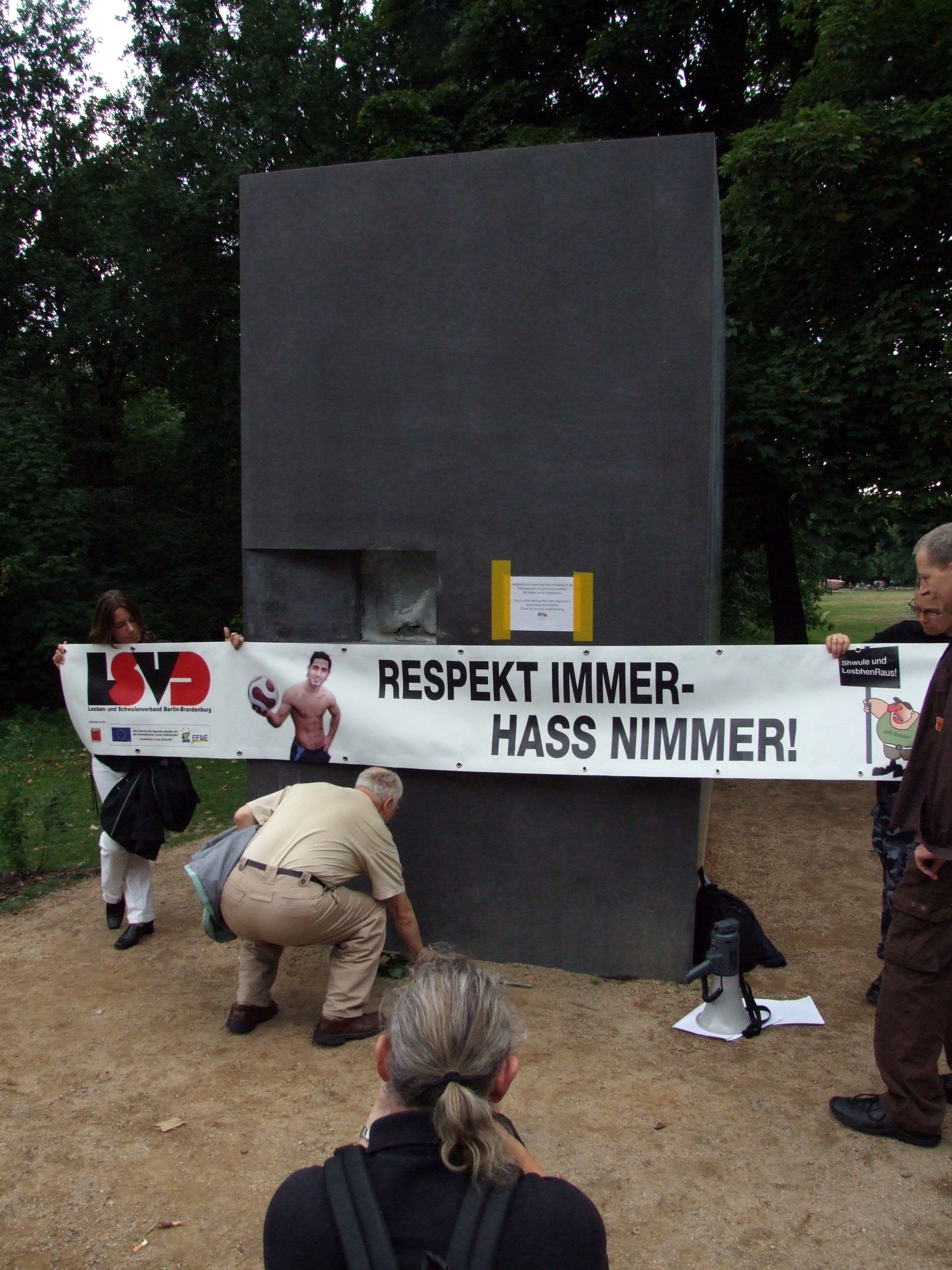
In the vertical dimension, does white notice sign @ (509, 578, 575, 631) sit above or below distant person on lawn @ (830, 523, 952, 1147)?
above

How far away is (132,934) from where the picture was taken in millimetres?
5898

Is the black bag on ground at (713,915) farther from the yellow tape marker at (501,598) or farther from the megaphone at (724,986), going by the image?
the yellow tape marker at (501,598)

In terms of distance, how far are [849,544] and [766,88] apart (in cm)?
769

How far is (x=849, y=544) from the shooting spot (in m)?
11.4

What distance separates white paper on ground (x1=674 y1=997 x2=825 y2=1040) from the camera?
4.71 m

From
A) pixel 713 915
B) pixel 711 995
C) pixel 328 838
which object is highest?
pixel 328 838

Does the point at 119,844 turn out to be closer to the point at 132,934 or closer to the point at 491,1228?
the point at 132,934

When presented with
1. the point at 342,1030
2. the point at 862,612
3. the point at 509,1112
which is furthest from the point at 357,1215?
the point at 862,612

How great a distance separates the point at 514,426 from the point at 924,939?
304cm

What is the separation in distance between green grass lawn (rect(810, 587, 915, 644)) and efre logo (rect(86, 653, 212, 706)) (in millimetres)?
17663

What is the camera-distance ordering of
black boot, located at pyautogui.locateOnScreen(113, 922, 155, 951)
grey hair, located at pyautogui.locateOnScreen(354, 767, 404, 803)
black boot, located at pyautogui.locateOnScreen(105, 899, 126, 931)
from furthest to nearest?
black boot, located at pyautogui.locateOnScreen(105, 899, 126, 931) → black boot, located at pyautogui.locateOnScreen(113, 922, 155, 951) → grey hair, located at pyautogui.locateOnScreen(354, 767, 404, 803)

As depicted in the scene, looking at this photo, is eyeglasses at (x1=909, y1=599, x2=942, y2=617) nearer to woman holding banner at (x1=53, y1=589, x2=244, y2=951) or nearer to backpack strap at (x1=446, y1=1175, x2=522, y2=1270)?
backpack strap at (x1=446, y1=1175, x2=522, y2=1270)

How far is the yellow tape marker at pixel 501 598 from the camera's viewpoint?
5.38 m

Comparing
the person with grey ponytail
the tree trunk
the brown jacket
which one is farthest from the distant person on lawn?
the tree trunk
